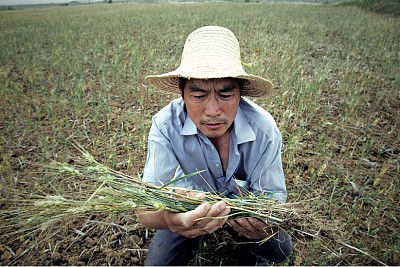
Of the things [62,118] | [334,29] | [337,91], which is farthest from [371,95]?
[334,29]

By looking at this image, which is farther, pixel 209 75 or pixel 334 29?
pixel 334 29

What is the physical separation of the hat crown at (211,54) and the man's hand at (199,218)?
58 centimetres

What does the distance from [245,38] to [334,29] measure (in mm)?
3790

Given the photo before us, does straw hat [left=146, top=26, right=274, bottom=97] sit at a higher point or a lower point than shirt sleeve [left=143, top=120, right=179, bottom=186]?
higher

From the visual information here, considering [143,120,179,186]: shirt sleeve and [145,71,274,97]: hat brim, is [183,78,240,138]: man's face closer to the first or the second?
[145,71,274,97]: hat brim

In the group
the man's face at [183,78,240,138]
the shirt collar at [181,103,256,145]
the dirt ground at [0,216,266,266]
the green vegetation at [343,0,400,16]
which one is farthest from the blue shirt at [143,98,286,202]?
the green vegetation at [343,0,400,16]

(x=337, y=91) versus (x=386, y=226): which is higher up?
(x=337, y=91)

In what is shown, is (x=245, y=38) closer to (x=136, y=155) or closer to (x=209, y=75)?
(x=136, y=155)

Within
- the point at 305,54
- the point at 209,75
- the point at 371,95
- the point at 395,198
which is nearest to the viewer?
the point at 209,75

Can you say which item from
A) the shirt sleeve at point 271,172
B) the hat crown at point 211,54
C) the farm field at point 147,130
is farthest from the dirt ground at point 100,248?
the hat crown at point 211,54

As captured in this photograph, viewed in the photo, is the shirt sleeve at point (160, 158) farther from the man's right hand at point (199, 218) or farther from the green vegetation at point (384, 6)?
the green vegetation at point (384, 6)

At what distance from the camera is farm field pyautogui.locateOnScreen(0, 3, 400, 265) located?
1739mm

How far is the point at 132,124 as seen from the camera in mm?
3035

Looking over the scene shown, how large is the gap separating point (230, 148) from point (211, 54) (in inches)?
21.3
